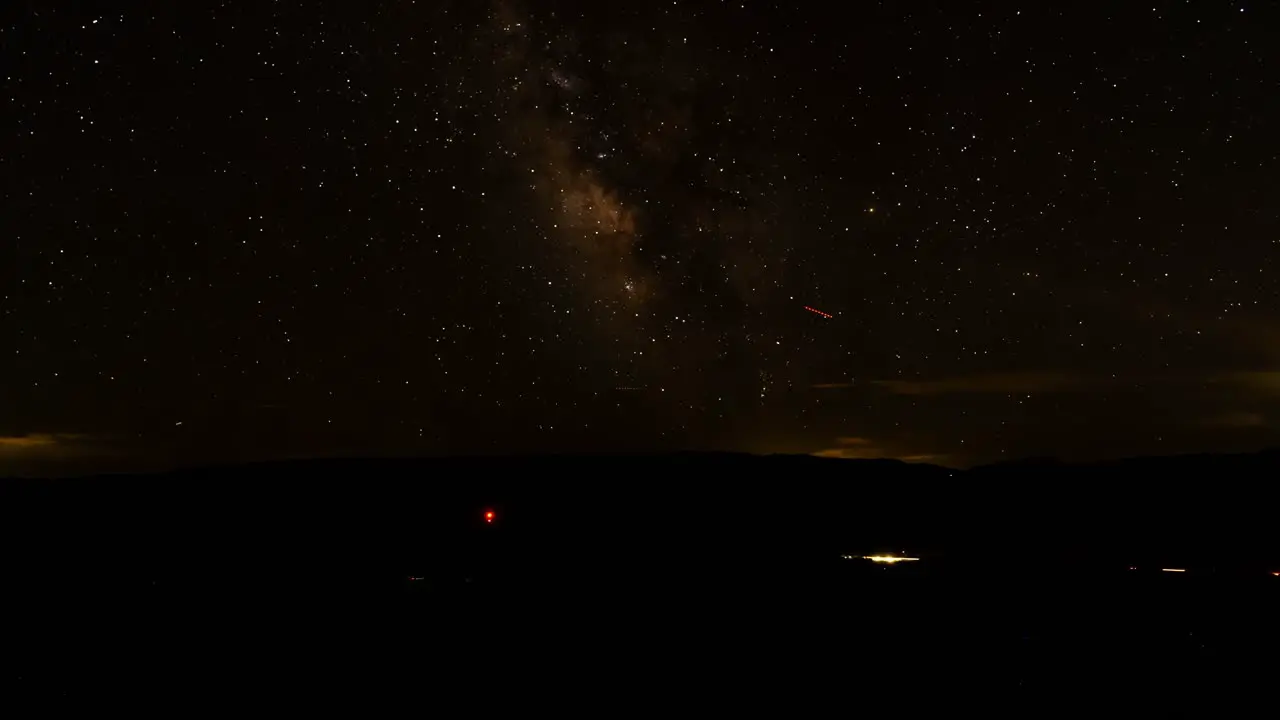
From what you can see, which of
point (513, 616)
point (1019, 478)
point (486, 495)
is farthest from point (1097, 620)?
point (1019, 478)

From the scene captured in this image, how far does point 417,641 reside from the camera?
8.12 m

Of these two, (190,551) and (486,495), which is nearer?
(190,551)

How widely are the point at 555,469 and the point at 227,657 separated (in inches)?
1400

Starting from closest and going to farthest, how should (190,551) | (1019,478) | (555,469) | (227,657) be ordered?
(227,657), (190,551), (1019,478), (555,469)

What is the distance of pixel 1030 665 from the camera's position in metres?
7.20

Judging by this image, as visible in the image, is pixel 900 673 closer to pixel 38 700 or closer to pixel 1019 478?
pixel 38 700

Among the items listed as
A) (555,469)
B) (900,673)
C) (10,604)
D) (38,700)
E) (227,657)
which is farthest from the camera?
(555,469)

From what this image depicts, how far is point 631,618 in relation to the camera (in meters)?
9.47

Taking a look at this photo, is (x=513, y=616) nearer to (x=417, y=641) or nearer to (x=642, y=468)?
(x=417, y=641)

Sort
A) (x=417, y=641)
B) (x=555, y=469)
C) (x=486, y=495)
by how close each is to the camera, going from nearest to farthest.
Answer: (x=417, y=641)
(x=486, y=495)
(x=555, y=469)

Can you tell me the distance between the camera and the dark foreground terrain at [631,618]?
6453 millimetres

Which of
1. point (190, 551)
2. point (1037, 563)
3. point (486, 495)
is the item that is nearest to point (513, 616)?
point (1037, 563)

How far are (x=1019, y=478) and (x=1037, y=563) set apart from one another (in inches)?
1068

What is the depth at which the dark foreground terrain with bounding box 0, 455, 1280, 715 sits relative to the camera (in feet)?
21.2
